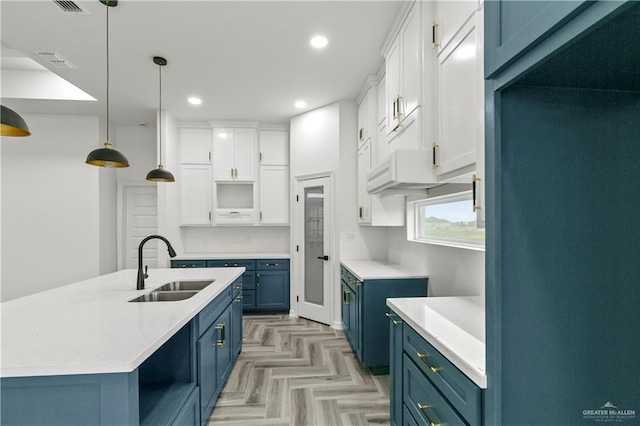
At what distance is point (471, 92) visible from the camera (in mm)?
1438

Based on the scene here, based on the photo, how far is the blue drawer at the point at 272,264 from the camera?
183 inches

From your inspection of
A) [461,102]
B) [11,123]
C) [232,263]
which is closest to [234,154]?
[232,263]

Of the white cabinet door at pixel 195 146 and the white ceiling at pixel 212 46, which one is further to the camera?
the white cabinet door at pixel 195 146

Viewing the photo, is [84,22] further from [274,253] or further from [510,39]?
[274,253]

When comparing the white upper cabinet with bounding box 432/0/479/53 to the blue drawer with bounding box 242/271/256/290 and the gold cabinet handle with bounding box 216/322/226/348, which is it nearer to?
the gold cabinet handle with bounding box 216/322/226/348

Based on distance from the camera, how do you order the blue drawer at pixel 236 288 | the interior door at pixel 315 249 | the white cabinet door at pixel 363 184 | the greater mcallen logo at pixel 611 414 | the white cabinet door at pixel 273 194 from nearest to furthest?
the greater mcallen logo at pixel 611 414 → the blue drawer at pixel 236 288 → the white cabinet door at pixel 363 184 → the interior door at pixel 315 249 → the white cabinet door at pixel 273 194

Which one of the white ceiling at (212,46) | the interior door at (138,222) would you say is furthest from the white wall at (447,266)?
the interior door at (138,222)

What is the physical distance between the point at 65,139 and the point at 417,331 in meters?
5.56

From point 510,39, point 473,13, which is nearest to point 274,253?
point 473,13

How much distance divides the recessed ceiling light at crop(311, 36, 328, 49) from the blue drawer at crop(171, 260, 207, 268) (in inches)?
132

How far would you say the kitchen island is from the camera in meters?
1.07

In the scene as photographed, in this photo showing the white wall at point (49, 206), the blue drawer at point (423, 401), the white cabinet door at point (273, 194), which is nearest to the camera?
the blue drawer at point (423, 401)

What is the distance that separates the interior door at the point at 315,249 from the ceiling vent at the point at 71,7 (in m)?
2.81

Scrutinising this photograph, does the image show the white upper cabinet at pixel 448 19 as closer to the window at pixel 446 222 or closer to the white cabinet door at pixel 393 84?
the white cabinet door at pixel 393 84
